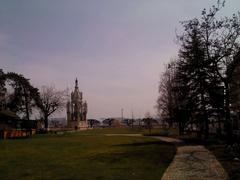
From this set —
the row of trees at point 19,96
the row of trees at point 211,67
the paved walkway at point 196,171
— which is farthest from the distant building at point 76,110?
the paved walkway at point 196,171

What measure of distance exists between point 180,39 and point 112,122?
311ft

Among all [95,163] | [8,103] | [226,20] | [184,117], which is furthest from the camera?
[8,103]

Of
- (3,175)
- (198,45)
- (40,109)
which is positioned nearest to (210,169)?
(3,175)

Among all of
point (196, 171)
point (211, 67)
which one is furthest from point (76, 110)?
point (196, 171)

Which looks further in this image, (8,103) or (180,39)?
(8,103)

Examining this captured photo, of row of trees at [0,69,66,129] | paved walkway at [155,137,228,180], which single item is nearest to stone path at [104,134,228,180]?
paved walkway at [155,137,228,180]

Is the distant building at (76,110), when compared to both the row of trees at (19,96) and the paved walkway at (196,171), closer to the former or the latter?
the row of trees at (19,96)

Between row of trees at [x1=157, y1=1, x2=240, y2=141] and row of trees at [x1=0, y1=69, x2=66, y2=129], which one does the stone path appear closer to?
row of trees at [x1=157, y1=1, x2=240, y2=141]

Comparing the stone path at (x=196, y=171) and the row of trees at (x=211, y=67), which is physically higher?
the row of trees at (x=211, y=67)

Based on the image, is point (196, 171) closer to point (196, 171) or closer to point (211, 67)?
point (196, 171)

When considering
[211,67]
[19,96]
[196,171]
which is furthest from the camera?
[19,96]

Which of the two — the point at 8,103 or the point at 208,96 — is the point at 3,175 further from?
the point at 8,103

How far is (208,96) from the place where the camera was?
36.0m

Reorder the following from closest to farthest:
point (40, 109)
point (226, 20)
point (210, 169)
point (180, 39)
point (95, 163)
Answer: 1. point (210, 169)
2. point (95, 163)
3. point (226, 20)
4. point (180, 39)
5. point (40, 109)
